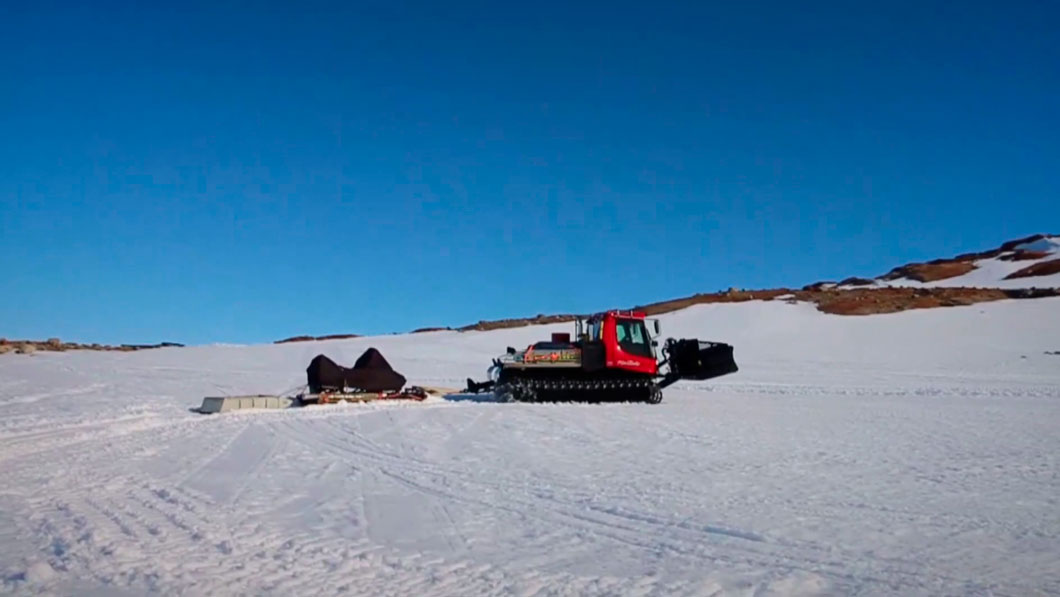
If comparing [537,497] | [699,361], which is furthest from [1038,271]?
[537,497]

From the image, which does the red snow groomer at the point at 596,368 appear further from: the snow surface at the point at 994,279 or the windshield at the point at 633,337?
the snow surface at the point at 994,279

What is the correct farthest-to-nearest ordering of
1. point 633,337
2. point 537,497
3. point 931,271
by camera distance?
point 931,271, point 633,337, point 537,497

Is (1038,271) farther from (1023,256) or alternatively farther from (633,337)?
(633,337)

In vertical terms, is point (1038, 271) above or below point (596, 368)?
above

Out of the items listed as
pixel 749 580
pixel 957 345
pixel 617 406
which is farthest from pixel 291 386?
pixel 957 345

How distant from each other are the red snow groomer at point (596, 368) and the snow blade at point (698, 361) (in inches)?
1.0

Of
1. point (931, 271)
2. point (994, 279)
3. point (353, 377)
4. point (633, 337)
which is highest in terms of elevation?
point (931, 271)

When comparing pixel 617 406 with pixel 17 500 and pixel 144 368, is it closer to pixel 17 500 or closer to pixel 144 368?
pixel 17 500

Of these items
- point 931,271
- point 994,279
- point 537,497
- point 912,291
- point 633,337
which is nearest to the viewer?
point 537,497

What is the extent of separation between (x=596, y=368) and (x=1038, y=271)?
Answer: 124ft

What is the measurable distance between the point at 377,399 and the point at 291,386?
6.50 meters

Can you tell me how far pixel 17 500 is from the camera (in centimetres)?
750

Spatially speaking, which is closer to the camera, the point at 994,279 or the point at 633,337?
the point at 633,337

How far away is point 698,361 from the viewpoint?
19.0m
